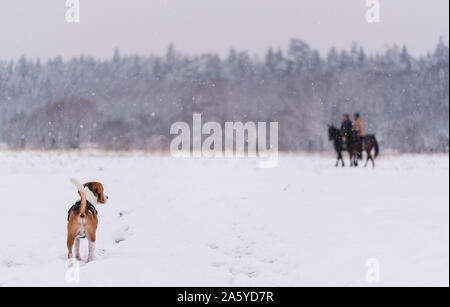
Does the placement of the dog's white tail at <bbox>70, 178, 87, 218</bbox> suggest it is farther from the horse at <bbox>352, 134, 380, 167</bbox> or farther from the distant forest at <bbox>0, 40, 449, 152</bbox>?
the distant forest at <bbox>0, 40, 449, 152</bbox>

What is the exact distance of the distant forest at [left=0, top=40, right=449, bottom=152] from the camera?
4466 cm

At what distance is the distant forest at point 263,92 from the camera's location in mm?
44656

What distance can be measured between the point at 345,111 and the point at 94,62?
29537 mm

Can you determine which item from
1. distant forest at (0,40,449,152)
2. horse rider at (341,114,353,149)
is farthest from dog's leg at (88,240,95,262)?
distant forest at (0,40,449,152)

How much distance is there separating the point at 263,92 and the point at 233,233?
4654 cm

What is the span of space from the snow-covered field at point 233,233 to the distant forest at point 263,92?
31.6m

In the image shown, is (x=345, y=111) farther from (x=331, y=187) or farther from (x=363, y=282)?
(x=363, y=282)

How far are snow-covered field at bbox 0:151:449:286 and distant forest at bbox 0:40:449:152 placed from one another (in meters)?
31.6

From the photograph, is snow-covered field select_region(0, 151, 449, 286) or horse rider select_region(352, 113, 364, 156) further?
horse rider select_region(352, 113, 364, 156)

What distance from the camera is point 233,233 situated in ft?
23.6

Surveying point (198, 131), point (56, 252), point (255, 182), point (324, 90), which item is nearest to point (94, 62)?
point (198, 131)

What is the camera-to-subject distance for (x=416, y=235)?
259 inches

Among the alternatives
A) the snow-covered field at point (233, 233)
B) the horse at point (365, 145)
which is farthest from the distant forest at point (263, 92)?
the snow-covered field at point (233, 233)
